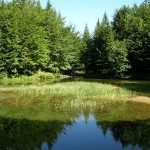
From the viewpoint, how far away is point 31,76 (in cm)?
6431

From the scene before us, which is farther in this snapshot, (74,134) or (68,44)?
(68,44)

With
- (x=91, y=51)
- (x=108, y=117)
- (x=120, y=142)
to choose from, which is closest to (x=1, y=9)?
(x=91, y=51)

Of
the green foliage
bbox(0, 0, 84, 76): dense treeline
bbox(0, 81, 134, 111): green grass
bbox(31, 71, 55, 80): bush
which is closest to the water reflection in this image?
bbox(0, 81, 134, 111): green grass

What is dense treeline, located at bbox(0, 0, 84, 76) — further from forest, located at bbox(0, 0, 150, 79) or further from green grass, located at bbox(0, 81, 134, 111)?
green grass, located at bbox(0, 81, 134, 111)

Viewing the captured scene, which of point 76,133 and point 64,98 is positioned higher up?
point 64,98

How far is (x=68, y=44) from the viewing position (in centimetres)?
8138

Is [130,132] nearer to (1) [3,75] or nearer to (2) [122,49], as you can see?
(1) [3,75]

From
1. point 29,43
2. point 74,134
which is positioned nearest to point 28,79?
point 29,43

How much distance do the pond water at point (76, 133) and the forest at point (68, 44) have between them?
37.8 m

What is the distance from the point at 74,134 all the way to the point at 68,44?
2455 inches

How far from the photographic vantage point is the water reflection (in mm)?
17484

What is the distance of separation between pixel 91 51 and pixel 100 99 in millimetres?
53848

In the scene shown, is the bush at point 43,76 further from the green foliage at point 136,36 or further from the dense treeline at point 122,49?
the green foliage at point 136,36

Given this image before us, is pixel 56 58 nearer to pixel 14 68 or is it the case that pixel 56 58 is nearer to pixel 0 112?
pixel 14 68
